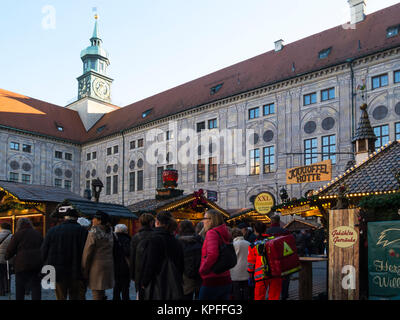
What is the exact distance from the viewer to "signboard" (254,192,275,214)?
1451cm

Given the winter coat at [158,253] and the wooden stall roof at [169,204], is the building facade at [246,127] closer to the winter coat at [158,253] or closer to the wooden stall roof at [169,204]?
the wooden stall roof at [169,204]

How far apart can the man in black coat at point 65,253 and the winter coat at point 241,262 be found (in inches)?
113

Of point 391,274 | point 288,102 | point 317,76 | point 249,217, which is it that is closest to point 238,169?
point 288,102

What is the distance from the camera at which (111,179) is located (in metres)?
48.1

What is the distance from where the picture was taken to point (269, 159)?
3397 cm

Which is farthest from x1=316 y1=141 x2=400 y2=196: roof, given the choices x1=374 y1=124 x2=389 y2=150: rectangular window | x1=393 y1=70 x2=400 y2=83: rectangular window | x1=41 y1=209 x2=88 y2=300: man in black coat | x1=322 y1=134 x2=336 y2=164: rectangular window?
x1=322 y1=134 x2=336 y2=164: rectangular window


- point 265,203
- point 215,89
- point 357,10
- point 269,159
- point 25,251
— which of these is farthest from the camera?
point 215,89

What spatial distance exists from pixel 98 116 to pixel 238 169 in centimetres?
2955

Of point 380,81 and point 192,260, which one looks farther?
point 380,81

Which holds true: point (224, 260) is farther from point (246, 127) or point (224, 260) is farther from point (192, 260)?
point (246, 127)

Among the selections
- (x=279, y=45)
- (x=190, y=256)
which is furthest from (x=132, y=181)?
(x=190, y=256)

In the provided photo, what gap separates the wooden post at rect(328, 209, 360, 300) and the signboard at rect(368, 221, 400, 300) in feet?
0.85

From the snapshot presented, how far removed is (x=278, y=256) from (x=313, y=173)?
Answer: 301 inches

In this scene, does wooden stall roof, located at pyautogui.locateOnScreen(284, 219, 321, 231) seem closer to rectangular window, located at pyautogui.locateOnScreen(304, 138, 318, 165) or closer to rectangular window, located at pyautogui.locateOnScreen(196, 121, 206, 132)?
rectangular window, located at pyautogui.locateOnScreen(304, 138, 318, 165)
